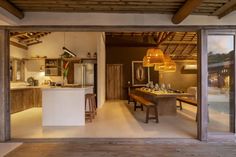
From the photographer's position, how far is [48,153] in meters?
4.14

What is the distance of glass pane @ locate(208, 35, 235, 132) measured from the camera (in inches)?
198

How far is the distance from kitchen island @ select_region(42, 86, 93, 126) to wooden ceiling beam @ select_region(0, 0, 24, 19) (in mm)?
2379

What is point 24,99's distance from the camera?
9.67 meters

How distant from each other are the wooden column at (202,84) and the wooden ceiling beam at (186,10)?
65 centimetres

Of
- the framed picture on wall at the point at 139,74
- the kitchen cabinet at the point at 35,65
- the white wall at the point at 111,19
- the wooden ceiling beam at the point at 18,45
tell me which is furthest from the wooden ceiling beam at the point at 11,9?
the framed picture on wall at the point at 139,74

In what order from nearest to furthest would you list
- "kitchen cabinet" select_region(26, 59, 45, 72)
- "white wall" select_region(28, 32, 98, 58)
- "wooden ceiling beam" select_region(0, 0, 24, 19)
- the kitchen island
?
"wooden ceiling beam" select_region(0, 0, 24, 19) → the kitchen island → "kitchen cabinet" select_region(26, 59, 45, 72) → "white wall" select_region(28, 32, 98, 58)

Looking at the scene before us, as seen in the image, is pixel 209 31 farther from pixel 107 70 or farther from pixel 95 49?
pixel 107 70

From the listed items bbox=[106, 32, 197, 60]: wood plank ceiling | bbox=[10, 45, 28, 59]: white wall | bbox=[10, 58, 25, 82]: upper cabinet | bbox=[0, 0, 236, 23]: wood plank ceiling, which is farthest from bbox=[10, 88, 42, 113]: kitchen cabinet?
bbox=[106, 32, 197, 60]: wood plank ceiling

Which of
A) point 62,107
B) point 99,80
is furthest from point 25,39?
point 62,107

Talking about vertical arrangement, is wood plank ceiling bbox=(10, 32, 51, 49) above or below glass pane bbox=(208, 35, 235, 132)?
above

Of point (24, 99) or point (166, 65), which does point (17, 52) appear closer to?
point (24, 99)

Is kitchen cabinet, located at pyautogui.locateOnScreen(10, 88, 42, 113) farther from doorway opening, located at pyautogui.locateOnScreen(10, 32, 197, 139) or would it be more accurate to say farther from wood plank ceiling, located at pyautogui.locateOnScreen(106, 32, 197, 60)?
wood plank ceiling, located at pyautogui.locateOnScreen(106, 32, 197, 60)

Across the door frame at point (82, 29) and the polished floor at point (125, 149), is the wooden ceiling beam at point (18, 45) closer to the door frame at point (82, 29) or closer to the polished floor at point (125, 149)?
the door frame at point (82, 29)

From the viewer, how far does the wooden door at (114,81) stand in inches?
572
